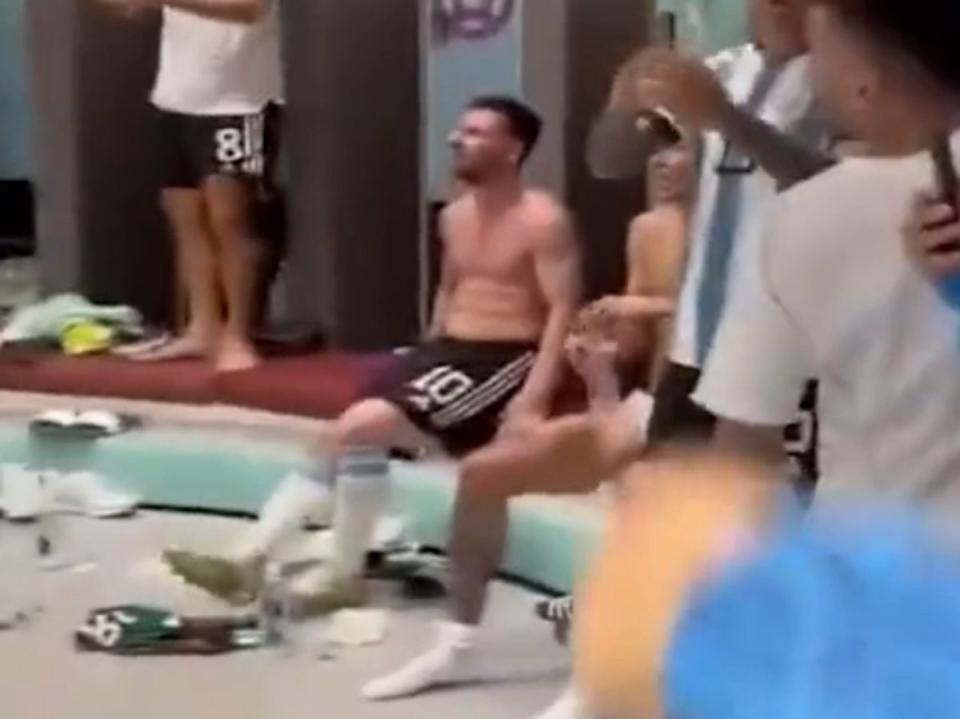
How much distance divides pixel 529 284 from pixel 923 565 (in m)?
3.51

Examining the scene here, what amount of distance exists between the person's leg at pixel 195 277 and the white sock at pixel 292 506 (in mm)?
1465

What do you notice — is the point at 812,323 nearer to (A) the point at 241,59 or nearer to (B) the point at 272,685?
(B) the point at 272,685

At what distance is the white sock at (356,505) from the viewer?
4027mm

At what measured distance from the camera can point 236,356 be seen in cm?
546

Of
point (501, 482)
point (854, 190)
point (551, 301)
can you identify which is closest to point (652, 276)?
point (551, 301)

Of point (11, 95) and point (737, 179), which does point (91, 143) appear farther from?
point (737, 179)

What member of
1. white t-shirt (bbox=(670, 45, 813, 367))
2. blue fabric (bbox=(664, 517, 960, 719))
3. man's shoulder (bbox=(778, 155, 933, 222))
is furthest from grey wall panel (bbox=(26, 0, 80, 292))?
blue fabric (bbox=(664, 517, 960, 719))

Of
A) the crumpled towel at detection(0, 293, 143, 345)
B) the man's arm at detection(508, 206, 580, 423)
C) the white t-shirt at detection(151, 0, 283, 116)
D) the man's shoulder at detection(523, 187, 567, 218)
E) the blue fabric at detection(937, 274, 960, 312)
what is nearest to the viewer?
the blue fabric at detection(937, 274, 960, 312)

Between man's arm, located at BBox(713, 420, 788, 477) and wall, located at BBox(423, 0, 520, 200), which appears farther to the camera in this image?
wall, located at BBox(423, 0, 520, 200)

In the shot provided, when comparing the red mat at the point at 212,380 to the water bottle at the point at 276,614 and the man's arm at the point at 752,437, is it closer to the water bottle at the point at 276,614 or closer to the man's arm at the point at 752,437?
the water bottle at the point at 276,614

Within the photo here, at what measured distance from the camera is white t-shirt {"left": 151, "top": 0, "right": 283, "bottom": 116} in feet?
18.1

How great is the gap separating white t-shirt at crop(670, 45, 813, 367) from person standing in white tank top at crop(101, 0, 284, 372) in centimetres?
268

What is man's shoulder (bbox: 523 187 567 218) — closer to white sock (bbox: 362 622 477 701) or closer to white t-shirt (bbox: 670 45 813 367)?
white sock (bbox: 362 622 477 701)

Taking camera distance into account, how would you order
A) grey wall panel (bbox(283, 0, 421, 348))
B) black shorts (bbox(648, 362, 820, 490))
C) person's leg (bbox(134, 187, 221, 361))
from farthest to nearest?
grey wall panel (bbox(283, 0, 421, 348)) < person's leg (bbox(134, 187, 221, 361)) < black shorts (bbox(648, 362, 820, 490))
